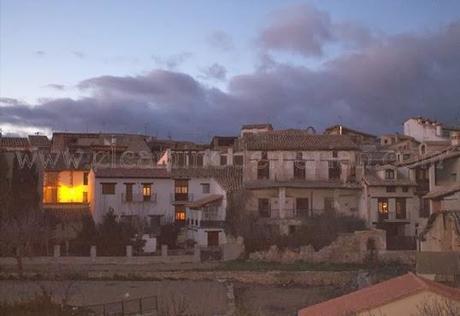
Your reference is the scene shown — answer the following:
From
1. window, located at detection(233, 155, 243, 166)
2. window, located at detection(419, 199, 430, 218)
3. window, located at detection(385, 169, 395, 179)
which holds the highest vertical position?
window, located at detection(233, 155, 243, 166)

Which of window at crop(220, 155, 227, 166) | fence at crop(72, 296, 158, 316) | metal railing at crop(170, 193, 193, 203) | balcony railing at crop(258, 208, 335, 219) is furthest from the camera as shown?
window at crop(220, 155, 227, 166)

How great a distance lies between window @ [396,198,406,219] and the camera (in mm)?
51438

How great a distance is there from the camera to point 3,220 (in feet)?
164

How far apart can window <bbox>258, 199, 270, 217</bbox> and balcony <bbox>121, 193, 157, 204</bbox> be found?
8.48m

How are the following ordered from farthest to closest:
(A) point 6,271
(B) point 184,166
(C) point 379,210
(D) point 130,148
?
(D) point 130,148 → (B) point 184,166 → (C) point 379,210 → (A) point 6,271

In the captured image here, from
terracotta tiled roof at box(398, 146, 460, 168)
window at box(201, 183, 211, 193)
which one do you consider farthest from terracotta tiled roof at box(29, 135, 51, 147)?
terracotta tiled roof at box(398, 146, 460, 168)

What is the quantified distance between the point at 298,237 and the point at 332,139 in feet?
39.5

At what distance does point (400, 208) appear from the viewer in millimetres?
51656

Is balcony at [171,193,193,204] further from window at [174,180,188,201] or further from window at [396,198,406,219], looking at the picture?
window at [396,198,406,219]

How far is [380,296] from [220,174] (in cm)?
3792

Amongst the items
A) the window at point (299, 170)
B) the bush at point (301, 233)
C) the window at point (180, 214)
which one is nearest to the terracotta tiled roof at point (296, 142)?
the window at point (299, 170)

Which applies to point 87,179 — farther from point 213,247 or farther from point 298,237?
point 298,237

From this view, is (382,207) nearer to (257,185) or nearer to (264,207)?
(264,207)

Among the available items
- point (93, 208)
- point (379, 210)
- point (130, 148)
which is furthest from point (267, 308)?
point (130, 148)
